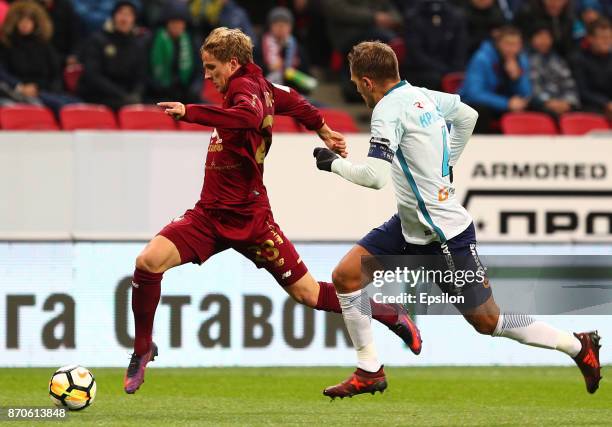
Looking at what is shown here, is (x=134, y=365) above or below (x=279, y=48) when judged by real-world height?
below

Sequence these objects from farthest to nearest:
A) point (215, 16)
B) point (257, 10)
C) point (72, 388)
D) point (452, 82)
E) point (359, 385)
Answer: point (257, 10), point (452, 82), point (215, 16), point (359, 385), point (72, 388)

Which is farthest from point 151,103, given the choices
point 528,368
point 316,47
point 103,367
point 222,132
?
point 222,132

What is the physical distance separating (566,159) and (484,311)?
519 centimetres

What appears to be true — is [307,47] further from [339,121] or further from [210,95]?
[339,121]

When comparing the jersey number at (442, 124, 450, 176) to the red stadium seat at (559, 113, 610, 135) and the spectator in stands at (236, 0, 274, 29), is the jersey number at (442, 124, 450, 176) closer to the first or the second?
the red stadium seat at (559, 113, 610, 135)

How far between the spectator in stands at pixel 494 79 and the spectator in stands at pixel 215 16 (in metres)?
2.21

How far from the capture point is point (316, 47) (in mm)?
15383

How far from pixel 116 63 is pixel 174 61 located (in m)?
0.56

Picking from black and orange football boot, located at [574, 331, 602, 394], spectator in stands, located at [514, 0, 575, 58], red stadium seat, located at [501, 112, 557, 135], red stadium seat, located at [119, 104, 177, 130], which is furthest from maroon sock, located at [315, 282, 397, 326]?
spectator in stands, located at [514, 0, 575, 58]

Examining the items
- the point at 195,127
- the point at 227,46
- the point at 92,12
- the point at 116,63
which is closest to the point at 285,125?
the point at 195,127

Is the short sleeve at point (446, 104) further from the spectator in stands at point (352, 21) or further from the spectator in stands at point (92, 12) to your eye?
the spectator in stands at point (92, 12)

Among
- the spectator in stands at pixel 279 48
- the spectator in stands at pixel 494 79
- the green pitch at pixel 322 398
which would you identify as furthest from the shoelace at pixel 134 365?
the spectator in stands at pixel 494 79

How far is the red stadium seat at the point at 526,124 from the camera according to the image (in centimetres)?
1295

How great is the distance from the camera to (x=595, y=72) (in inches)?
560
